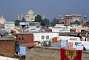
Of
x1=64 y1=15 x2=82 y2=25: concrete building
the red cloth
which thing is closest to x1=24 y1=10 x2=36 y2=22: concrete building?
x1=64 y1=15 x2=82 y2=25: concrete building

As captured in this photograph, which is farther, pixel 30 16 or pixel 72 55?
pixel 30 16

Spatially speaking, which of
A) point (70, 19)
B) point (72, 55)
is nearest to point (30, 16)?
point (70, 19)

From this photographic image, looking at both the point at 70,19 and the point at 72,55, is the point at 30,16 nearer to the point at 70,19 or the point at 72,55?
the point at 70,19

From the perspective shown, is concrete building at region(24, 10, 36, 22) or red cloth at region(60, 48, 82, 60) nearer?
red cloth at region(60, 48, 82, 60)

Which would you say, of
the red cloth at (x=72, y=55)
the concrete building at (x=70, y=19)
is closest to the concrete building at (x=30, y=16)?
the concrete building at (x=70, y=19)

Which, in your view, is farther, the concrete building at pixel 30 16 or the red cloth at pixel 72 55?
the concrete building at pixel 30 16

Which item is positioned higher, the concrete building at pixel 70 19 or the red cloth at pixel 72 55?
the red cloth at pixel 72 55

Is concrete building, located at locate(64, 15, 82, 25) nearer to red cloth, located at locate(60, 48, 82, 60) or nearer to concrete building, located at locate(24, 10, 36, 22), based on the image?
concrete building, located at locate(24, 10, 36, 22)

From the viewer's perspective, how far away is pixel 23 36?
3747cm

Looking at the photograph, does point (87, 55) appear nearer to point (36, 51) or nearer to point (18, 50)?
point (36, 51)

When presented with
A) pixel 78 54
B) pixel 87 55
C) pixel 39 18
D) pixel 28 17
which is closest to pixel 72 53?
pixel 78 54

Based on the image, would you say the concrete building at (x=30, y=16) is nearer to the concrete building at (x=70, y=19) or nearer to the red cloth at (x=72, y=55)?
the concrete building at (x=70, y=19)

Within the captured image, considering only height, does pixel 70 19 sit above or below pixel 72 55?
below

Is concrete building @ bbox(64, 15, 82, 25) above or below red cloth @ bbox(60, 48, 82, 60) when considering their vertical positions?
below
